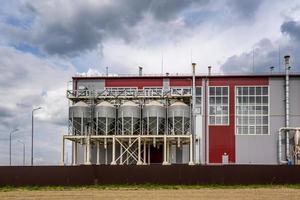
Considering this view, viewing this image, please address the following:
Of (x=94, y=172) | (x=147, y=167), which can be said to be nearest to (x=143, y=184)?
(x=147, y=167)

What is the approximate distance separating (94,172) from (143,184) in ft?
13.0

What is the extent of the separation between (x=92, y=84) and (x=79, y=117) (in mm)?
6502

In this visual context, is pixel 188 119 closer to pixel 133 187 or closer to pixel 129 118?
pixel 129 118

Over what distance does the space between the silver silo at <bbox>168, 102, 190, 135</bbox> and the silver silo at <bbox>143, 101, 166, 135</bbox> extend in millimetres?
1017

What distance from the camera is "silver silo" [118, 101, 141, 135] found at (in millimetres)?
53625

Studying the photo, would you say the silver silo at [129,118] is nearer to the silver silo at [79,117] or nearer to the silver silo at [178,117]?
the silver silo at [178,117]

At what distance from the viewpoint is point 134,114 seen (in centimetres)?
5378

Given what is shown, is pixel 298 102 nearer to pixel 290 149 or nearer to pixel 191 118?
pixel 290 149

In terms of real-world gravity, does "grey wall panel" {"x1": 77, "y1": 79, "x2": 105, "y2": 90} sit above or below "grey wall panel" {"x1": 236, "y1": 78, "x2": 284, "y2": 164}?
above

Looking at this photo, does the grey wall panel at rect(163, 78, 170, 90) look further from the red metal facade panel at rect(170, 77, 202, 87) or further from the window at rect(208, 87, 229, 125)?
the window at rect(208, 87, 229, 125)

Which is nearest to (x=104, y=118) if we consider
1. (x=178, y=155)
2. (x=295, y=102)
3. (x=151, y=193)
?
(x=178, y=155)

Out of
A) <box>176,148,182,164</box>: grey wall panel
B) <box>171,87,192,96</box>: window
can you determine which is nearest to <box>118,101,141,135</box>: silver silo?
<box>171,87,192,96</box>: window

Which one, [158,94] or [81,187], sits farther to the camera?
[158,94]

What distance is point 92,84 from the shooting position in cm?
5988
